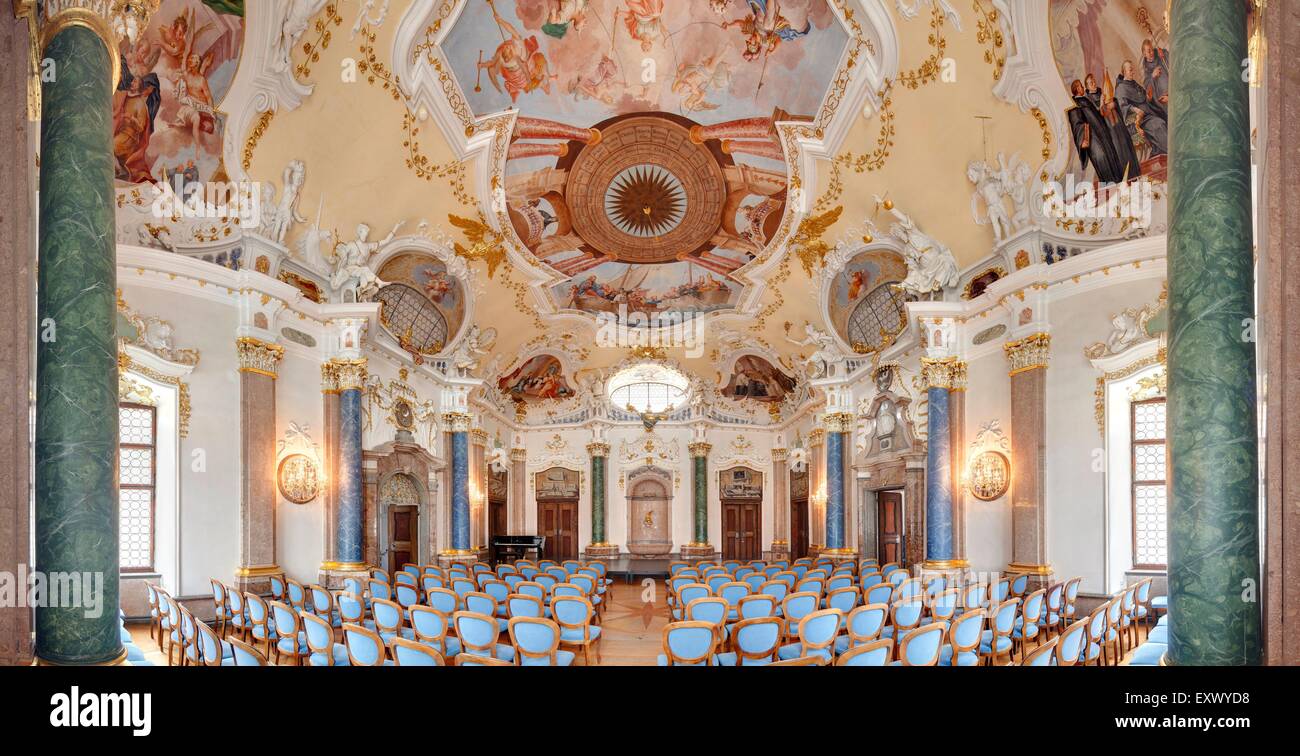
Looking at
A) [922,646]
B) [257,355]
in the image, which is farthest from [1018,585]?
[257,355]

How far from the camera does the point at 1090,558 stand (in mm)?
12648

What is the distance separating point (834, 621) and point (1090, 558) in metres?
7.01

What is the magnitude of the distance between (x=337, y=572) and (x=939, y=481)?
11454 mm

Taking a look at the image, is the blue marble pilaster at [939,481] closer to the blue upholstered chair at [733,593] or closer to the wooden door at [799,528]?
the blue upholstered chair at [733,593]

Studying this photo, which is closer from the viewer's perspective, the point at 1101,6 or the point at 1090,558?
the point at 1101,6

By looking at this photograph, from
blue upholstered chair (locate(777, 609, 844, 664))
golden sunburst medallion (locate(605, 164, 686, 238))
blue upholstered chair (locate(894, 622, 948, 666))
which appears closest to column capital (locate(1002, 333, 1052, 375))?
blue upholstered chair (locate(777, 609, 844, 664))

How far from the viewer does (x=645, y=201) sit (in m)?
19.8

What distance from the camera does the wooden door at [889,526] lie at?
19.8 metres

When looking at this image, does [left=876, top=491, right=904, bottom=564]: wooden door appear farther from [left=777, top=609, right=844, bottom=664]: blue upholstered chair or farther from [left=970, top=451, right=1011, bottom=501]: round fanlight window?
[left=777, top=609, right=844, bottom=664]: blue upholstered chair

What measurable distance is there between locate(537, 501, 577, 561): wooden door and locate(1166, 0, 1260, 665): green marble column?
26.3 meters

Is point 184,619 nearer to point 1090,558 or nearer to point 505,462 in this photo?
point 1090,558

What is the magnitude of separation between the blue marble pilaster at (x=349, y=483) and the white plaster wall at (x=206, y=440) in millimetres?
2173

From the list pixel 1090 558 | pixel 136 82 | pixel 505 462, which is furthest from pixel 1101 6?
pixel 505 462
